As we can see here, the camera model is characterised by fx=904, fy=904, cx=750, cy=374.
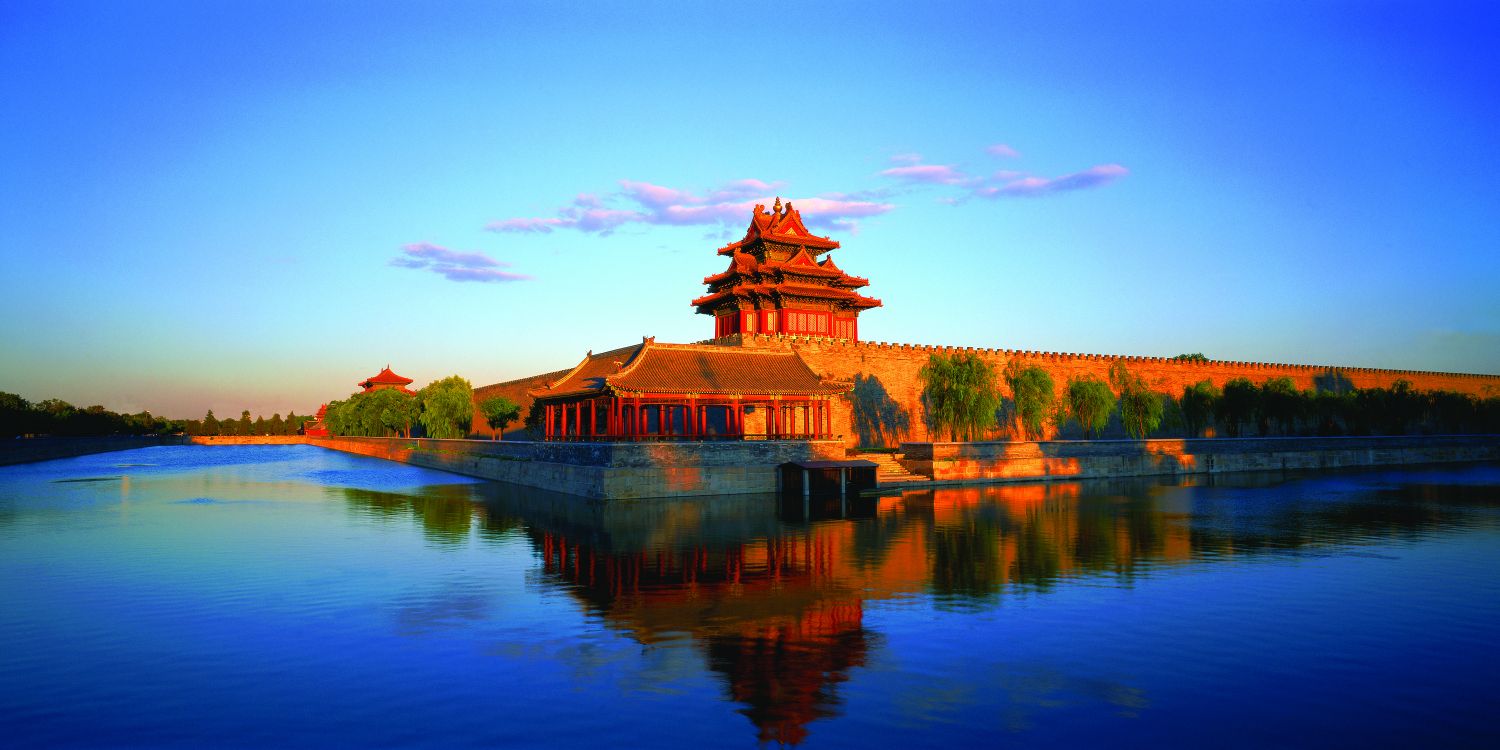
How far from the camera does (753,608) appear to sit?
1093cm

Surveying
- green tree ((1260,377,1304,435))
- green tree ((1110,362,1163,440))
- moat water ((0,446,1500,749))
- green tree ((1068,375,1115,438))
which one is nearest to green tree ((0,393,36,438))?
moat water ((0,446,1500,749))

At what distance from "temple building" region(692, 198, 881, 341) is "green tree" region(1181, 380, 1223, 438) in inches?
637

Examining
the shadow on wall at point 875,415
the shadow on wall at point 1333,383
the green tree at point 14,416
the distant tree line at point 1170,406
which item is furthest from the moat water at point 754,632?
the green tree at point 14,416

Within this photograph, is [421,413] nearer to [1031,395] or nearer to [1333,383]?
[1031,395]

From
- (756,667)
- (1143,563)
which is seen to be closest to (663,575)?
(756,667)

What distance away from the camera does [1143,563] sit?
13883 millimetres

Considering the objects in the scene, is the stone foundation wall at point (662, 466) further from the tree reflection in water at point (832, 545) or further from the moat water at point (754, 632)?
the moat water at point (754, 632)

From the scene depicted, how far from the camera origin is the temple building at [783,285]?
1491 inches

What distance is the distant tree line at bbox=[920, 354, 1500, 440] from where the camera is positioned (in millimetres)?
33875

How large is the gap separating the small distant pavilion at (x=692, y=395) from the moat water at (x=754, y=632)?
6.85m

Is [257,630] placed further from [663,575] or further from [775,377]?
[775,377]

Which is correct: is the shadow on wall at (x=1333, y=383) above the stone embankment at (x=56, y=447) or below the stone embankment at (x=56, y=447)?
above

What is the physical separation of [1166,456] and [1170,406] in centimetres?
1039

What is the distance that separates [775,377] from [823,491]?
173 inches
